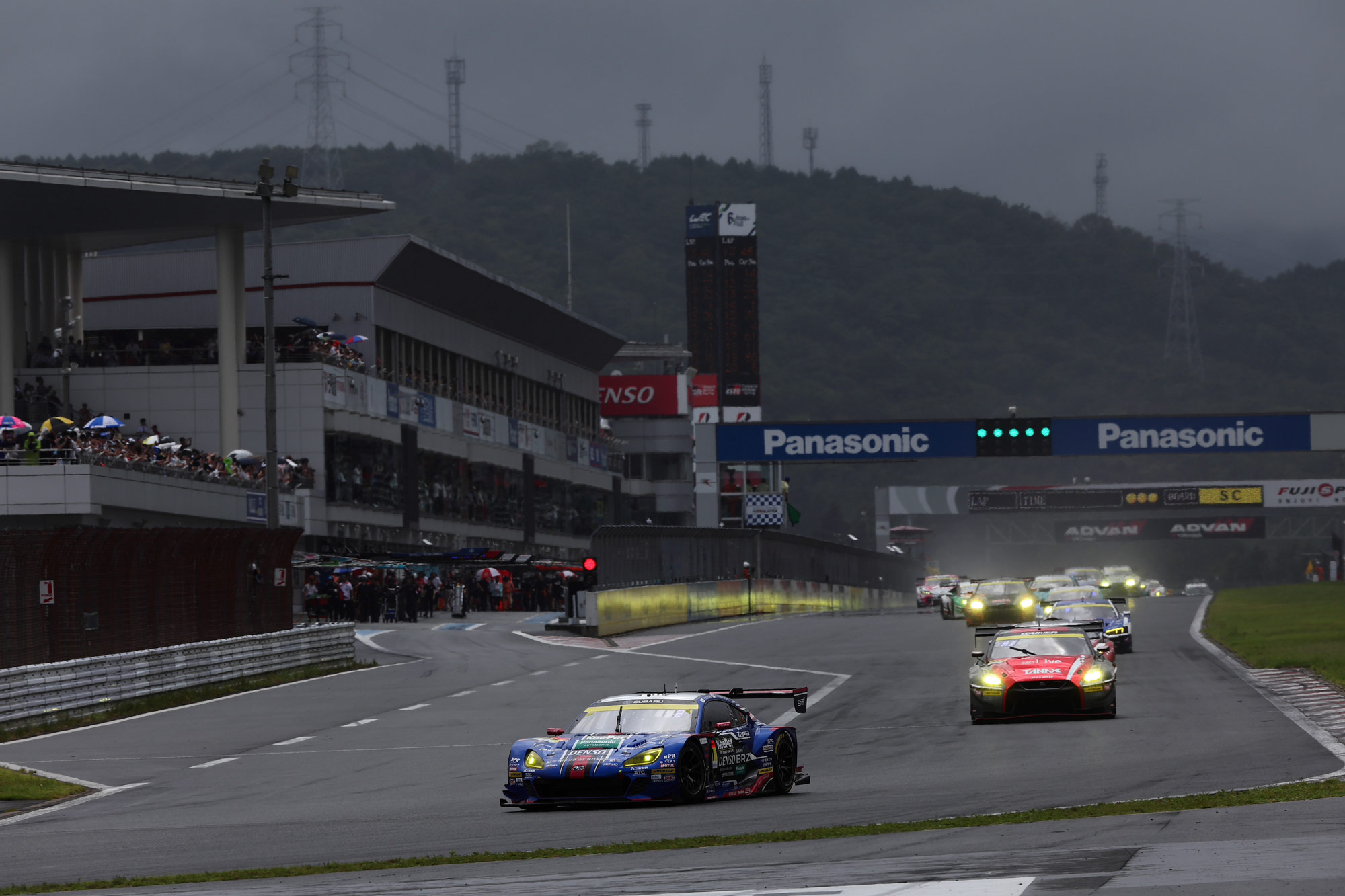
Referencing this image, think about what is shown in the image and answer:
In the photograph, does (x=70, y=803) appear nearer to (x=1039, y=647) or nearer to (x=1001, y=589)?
(x=1039, y=647)

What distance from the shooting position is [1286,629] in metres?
46.5

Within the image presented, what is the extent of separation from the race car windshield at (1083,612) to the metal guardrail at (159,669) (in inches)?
594

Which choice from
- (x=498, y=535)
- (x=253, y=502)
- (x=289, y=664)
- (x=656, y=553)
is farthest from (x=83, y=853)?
(x=498, y=535)

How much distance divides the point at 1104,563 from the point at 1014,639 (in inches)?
5371

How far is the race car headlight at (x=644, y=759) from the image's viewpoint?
1689cm

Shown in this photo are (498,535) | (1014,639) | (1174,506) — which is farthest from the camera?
(1174,506)

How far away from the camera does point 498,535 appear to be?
8881 cm

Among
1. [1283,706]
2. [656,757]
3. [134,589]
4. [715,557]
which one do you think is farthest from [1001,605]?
[656,757]

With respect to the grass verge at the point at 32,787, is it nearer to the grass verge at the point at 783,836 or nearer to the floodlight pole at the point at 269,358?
the grass verge at the point at 783,836

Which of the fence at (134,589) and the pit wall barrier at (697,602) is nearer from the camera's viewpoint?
the fence at (134,589)

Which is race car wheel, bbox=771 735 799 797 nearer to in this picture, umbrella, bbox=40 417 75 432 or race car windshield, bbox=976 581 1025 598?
race car windshield, bbox=976 581 1025 598

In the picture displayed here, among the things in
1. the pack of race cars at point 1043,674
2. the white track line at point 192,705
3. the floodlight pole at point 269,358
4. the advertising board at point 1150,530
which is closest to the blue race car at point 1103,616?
the pack of race cars at point 1043,674

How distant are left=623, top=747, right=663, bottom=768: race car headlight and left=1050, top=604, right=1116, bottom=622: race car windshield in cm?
2162

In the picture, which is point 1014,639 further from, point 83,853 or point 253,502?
point 253,502
